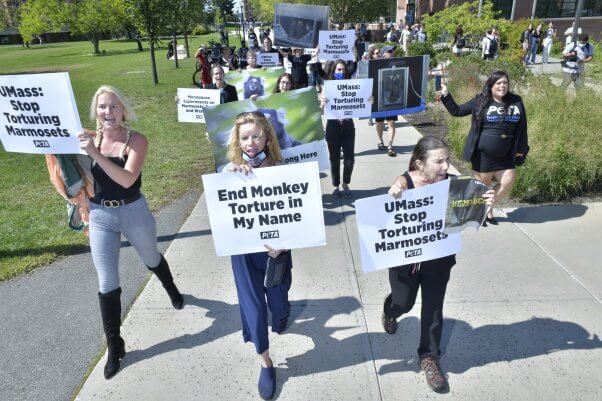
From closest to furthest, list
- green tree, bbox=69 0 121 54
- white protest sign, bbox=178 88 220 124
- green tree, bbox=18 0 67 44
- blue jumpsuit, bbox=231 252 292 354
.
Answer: blue jumpsuit, bbox=231 252 292 354 → white protest sign, bbox=178 88 220 124 → green tree, bbox=69 0 121 54 → green tree, bbox=18 0 67 44

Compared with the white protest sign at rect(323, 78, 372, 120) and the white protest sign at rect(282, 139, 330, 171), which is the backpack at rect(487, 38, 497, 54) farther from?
the white protest sign at rect(282, 139, 330, 171)

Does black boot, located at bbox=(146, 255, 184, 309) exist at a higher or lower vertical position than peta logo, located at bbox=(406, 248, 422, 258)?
lower

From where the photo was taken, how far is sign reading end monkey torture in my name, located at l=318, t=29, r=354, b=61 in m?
9.88

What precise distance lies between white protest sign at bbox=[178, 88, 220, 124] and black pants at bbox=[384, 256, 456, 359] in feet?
15.0

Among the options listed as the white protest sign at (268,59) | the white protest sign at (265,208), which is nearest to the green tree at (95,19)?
the white protest sign at (268,59)

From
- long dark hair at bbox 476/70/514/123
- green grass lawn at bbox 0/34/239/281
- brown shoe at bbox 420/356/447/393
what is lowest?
green grass lawn at bbox 0/34/239/281

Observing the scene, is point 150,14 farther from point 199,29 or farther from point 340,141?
point 199,29

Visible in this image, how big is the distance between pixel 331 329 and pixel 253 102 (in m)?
2.45

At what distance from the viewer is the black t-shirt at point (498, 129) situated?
4824 millimetres

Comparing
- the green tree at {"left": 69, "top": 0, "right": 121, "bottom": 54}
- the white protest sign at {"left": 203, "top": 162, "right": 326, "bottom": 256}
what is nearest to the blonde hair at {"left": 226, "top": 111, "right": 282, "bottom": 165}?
the white protest sign at {"left": 203, "top": 162, "right": 326, "bottom": 256}

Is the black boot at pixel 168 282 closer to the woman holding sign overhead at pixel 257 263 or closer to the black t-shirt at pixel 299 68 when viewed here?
the woman holding sign overhead at pixel 257 263

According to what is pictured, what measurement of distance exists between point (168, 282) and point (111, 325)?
2.15 feet

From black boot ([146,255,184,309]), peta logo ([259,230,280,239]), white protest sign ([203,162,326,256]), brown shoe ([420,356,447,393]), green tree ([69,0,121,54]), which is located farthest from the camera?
green tree ([69,0,121,54])

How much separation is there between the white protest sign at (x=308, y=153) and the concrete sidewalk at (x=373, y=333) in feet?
3.17
